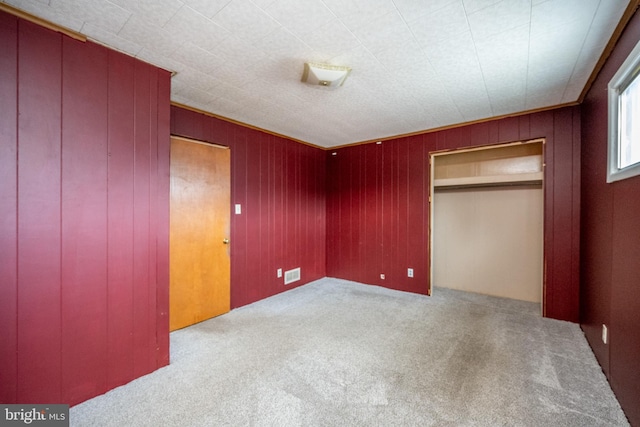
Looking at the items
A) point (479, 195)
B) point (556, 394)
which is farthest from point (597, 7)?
point (479, 195)

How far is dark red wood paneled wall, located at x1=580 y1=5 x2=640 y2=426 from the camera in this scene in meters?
1.53

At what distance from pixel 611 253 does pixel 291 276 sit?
3.58 m

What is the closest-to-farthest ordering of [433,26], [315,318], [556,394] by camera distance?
1. [433,26]
2. [556,394]
3. [315,318]

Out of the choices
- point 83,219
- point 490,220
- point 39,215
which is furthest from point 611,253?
point 39,215

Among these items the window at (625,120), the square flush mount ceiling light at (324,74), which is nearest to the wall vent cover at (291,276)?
the square flush mount ceiling light at (324,74)

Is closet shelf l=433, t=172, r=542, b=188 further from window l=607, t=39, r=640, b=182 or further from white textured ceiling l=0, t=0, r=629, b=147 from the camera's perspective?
window l=607, t=39, r=640, b=182

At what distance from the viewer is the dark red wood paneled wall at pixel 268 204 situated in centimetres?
344

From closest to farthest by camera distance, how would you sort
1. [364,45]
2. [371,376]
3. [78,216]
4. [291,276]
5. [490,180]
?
[78,216]
[364,45]
[371,376]
[490,180]
[291,276]

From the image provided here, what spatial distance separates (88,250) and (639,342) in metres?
3.35

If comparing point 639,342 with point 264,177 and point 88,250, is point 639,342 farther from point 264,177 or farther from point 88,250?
point 264,177

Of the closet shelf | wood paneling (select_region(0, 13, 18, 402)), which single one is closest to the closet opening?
the closet shelf

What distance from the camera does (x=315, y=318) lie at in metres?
3.12

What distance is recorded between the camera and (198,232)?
10.1 feet

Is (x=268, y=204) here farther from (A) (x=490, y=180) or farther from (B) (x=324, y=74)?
(A) (x=490, y=180)
